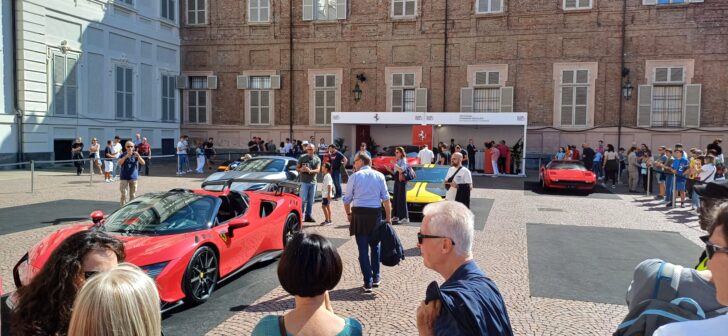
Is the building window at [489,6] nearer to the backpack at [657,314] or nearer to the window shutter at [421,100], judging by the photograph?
the window shutter at [421,100]

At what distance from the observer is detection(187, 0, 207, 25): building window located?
32.1 m

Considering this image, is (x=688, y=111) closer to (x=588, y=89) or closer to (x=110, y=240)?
(x=588, y=89)

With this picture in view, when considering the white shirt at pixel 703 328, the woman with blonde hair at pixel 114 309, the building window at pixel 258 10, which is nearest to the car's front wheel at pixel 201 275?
the woman with blonde hair at pixel 114 309

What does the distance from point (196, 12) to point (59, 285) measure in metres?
32.8

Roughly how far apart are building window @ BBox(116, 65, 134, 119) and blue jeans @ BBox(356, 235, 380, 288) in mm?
24638

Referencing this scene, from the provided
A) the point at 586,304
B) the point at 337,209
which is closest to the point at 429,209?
the point at 586,304

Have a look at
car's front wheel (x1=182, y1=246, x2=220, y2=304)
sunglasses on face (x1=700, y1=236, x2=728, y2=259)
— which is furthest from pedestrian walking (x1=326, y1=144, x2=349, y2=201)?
sunglasses on face (x1=700, y1=236, x2=728, y2=259)

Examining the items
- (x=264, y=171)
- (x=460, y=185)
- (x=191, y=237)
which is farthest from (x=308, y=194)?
(x=191, y=237)

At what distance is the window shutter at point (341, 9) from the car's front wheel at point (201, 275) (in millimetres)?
25781

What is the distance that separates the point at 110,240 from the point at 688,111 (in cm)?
2871

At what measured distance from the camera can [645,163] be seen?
724 inches

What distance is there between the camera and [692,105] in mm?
25359

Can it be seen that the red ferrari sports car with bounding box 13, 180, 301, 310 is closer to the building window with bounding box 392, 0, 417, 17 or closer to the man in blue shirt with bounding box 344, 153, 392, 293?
the man in blue shirt with bounding box 344, 153, 392, 293

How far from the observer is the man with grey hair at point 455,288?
7.33 ft
